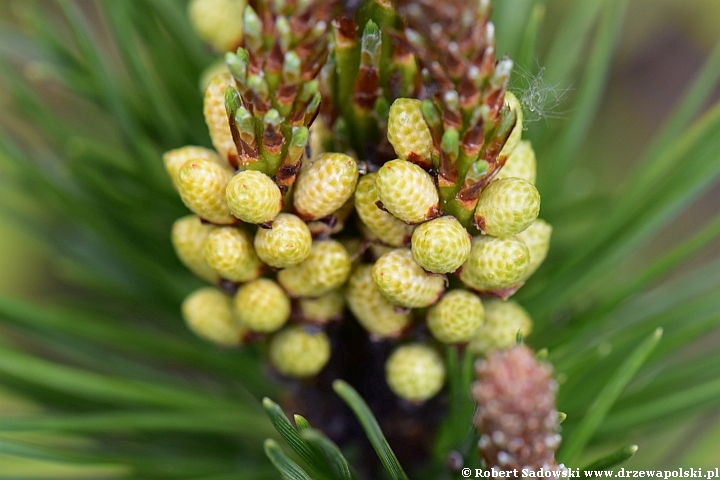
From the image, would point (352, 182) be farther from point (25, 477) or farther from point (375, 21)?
point (25, 477)

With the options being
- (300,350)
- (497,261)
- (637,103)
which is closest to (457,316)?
(497,261)

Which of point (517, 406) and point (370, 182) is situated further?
point (370, 182)

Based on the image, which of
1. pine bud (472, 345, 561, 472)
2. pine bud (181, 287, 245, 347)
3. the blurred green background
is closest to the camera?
pine bud (472, 345, 561, 472)

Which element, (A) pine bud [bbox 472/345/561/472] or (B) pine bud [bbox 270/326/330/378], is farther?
(B) pine bud [bbox 270/326/330/378]

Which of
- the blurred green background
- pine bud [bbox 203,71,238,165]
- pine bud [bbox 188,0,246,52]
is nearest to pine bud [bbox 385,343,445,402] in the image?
pine bud [bbox 203,71,238,165]

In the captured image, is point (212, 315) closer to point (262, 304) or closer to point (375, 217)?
point (262, 304)

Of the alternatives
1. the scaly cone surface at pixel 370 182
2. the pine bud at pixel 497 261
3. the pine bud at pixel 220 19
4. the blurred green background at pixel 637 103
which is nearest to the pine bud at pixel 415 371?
the scaly cone surface at pixel 370 182

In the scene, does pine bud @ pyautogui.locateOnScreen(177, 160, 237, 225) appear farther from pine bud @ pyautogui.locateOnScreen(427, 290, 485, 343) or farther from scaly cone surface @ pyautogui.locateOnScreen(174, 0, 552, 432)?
pine bud @ pyautogui.locateOnScreen(427, 290, 485, 343)
